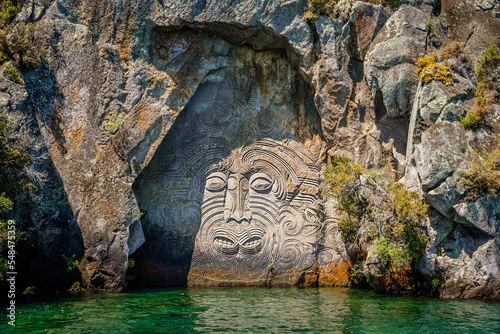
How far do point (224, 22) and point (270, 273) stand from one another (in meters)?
7.26

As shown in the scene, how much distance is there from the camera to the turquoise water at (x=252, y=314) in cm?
1018

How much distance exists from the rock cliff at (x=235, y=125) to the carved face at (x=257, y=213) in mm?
41

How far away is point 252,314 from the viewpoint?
11.5 meters

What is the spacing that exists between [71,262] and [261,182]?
573 cm

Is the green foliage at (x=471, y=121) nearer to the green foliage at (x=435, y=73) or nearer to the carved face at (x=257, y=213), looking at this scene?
the green foliage at (x=435, y=73)

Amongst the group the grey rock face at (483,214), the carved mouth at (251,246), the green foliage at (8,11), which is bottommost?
the carved mouth at (251,246)

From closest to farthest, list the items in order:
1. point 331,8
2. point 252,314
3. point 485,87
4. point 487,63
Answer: point 252,314, point 485,87, point 487,63, point 331,8

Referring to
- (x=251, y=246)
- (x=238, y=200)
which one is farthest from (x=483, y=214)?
(x=238, y=200)

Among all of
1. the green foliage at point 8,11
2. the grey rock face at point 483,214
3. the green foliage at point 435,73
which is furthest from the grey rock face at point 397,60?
the green foliage at point 8,11

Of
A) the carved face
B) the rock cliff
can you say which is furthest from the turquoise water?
the carved face

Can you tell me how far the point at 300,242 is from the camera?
1599cm

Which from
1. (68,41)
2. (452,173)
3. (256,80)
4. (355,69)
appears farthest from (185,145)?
(452,173)

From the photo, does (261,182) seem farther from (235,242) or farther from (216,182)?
(235,242)

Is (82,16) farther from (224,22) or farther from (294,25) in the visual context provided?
(294,25)
